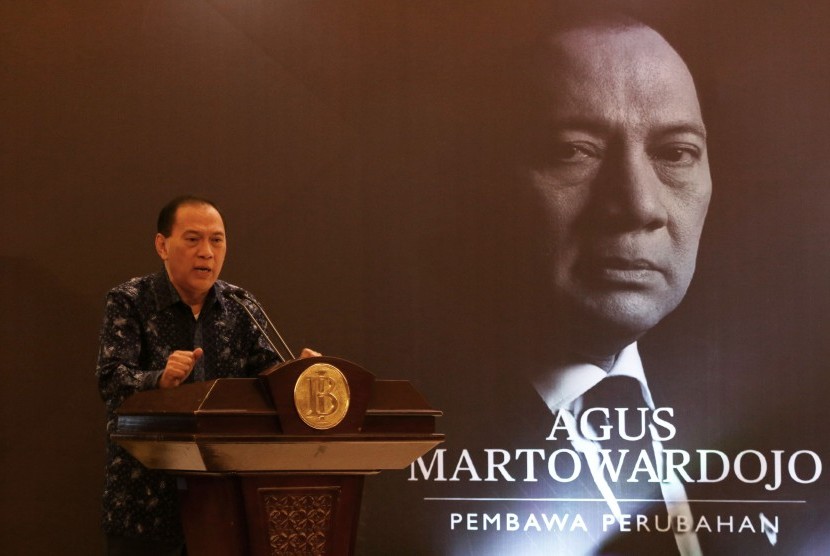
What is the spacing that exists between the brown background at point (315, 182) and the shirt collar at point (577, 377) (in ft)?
0.24

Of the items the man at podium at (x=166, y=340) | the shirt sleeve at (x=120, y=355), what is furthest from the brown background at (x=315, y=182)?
the shirt sleeve at (x=120, y=355)

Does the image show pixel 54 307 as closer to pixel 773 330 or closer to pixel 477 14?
pixel 477 14

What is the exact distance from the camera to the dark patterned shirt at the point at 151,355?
249 centimetres

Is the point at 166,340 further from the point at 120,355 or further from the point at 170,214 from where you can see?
the point at 170,214

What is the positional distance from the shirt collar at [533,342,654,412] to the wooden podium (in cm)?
153

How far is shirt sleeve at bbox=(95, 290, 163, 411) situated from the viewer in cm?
240

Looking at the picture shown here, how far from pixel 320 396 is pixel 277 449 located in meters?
0.14

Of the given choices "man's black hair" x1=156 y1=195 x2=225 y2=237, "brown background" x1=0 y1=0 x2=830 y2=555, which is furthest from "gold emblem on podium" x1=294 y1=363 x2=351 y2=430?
"brown background" x1=0 y1=0 x2=830 y2=555

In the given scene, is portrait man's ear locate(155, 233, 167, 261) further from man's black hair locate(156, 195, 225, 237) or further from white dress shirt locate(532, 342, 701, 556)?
white dress shirt locate(532, 342, 701, 556)

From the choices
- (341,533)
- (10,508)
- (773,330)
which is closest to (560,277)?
(773,330)

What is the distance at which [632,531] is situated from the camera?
366 centimetres

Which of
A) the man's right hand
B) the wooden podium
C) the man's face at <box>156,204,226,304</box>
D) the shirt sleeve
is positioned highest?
the man's face at <box>156,204,226,304</box>

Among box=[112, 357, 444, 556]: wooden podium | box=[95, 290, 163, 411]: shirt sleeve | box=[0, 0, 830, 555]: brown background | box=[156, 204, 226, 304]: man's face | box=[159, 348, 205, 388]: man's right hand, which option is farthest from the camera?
box=[0, 0, 830, 555]: brown background

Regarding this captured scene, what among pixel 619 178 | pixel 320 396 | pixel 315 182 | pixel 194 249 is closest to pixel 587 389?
pixel 619 178
